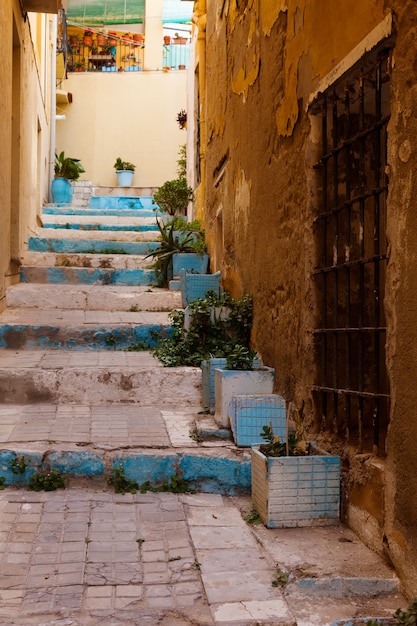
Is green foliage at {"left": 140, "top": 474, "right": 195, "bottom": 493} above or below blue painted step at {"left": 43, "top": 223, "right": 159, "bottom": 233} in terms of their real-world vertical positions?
below

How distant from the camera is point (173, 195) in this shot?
985 cm

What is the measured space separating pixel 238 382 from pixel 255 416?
0.35 metres

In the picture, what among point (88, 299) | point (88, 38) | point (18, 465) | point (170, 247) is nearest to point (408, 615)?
point (18, 465)

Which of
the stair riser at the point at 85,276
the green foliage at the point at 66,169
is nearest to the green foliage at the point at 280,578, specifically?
the stair riser at the point at 85,276

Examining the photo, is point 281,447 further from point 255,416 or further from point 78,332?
point 78,332

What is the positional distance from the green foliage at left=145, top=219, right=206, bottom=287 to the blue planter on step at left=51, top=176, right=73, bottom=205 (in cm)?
516

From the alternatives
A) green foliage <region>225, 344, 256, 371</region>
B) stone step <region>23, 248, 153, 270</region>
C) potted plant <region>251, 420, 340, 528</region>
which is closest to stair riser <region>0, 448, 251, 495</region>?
potted plant <region>251, 420, 340, 528</region>

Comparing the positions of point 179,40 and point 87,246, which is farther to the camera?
point 179,40

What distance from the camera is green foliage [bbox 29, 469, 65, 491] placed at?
3334mm

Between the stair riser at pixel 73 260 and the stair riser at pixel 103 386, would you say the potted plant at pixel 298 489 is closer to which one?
the stair riser at pixel 103 386

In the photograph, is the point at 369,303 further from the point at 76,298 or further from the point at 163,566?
the point at 76,298

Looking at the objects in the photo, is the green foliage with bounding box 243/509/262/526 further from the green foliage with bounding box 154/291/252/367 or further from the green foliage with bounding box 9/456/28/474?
the green foliage with bounding box 154/291/252/367

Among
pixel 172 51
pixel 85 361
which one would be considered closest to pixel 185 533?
pixel 85 361

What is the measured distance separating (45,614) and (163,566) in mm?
534
